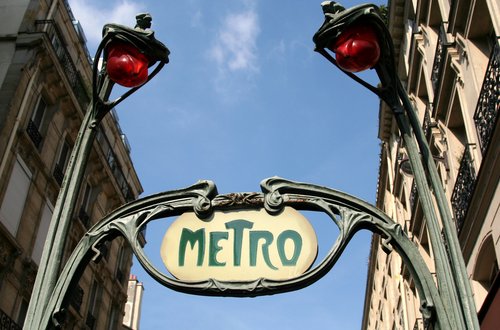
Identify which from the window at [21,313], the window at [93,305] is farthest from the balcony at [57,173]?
the window at [93,305]

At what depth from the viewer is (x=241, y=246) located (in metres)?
3.13

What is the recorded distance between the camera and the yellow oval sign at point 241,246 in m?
3.05

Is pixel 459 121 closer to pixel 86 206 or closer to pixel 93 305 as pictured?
pixel 86 206

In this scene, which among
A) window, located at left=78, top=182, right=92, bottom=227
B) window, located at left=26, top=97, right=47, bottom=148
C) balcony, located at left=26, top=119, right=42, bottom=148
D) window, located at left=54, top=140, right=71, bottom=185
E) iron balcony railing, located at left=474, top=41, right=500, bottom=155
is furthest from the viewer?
window, located at left=78, top=182, right=92, bottom=227

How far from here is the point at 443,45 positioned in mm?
12438

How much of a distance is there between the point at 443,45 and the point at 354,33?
9773mm

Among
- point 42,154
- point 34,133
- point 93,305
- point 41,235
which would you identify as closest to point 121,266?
point 93,305

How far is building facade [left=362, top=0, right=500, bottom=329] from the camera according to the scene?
9.38 meters

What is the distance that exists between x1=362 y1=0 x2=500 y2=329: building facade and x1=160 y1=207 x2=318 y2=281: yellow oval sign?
5.77m

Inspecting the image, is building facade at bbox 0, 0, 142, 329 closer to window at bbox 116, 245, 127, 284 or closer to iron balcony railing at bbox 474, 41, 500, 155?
window at bbox 116, 245, 127, 284

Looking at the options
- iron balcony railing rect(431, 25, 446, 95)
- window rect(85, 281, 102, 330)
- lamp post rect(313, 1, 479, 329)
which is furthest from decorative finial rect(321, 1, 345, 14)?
window rect(85, 281, 102, 330)

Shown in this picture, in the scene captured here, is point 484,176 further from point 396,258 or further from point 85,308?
point 85,308

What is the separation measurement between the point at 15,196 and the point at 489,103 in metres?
11.7

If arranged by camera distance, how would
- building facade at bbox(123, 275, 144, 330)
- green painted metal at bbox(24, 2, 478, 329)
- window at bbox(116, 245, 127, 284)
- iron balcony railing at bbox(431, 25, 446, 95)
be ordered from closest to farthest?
green painted metal at bbox(24, 2, 478, 329), iron balcony railing at bbox(431, 25, 446, 95), window at bbox(116, 245, 127, 284), building facade at bbox(123, 275, 144, 330)
